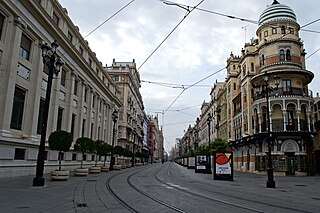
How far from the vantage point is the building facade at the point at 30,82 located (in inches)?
861

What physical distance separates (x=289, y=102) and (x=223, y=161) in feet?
58.9

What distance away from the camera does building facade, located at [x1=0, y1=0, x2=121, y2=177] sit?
21859mm

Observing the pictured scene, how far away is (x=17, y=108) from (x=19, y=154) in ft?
12.1

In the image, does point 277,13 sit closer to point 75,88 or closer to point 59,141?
point 75,88

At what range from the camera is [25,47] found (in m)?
25.5

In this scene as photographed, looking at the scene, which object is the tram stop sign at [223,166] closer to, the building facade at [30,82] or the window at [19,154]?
the building facade at [30,82]

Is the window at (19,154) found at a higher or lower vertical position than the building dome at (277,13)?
lower

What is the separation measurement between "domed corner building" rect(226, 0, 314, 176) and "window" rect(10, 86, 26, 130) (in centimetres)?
2697

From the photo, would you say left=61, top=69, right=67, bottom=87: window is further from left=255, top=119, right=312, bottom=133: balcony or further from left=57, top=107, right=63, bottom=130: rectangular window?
left=255, top=119, right=312, bottom=133: balcony

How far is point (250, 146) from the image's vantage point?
46312 mm

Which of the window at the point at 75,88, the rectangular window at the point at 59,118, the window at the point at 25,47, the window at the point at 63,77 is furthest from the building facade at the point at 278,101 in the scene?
the window at the point at 25,47

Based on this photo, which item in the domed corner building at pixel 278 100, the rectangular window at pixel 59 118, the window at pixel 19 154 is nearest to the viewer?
the window at pixel 19 154

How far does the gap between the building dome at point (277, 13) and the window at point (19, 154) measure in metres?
36.6

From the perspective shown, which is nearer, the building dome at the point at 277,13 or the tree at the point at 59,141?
the tree at the point at 59,141
